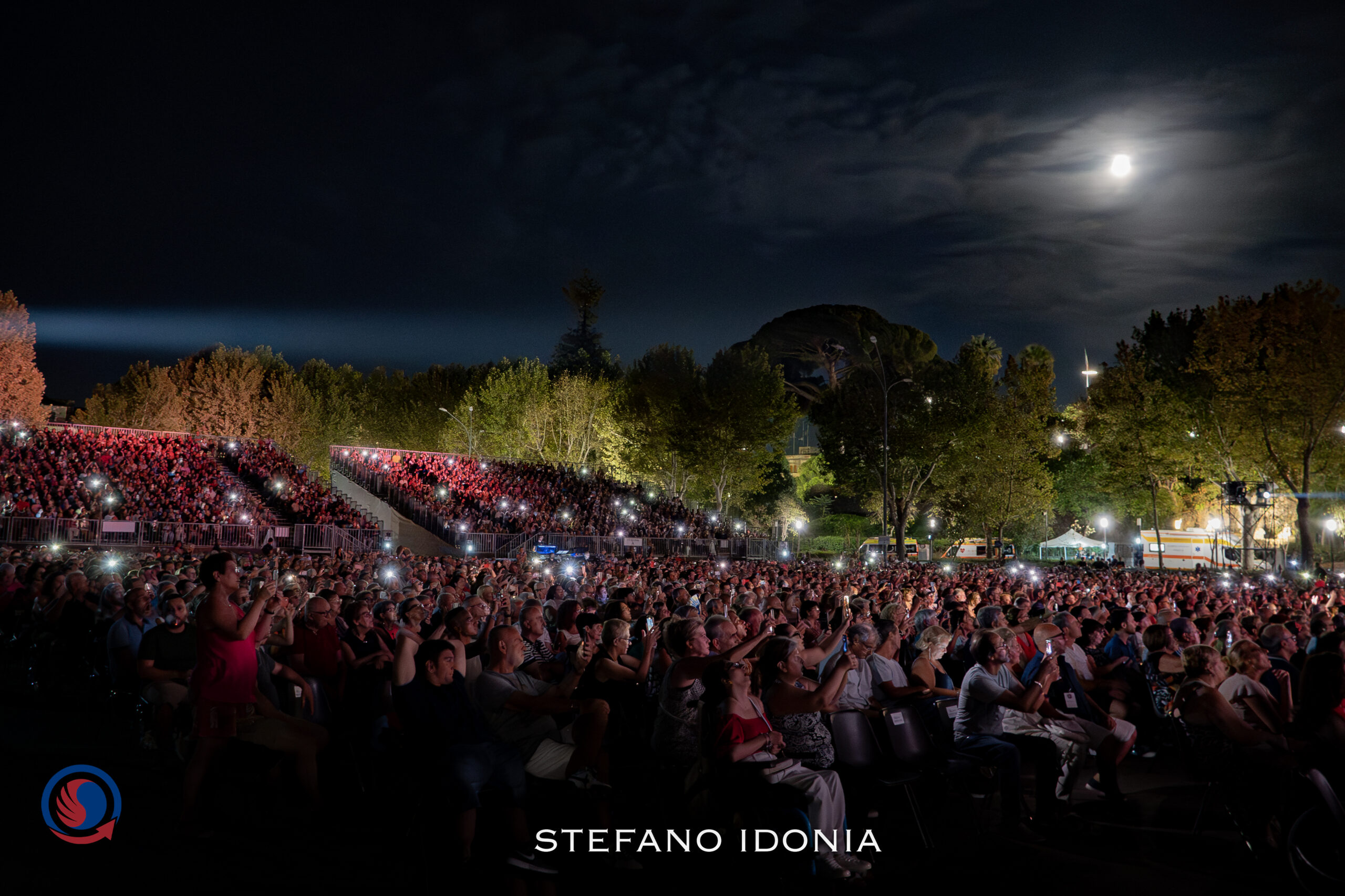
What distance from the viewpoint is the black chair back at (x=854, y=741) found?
560 cm

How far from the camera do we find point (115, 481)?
30.7m

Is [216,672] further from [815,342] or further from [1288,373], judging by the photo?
[815,342]

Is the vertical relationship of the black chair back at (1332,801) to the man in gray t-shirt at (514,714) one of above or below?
below

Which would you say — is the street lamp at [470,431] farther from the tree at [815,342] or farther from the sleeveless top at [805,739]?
the sleeveless top at [805,739]

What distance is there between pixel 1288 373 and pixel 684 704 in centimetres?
3253

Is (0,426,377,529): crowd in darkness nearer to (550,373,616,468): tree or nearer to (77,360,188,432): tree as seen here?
(550,373,616,468): tree

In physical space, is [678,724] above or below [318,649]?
below

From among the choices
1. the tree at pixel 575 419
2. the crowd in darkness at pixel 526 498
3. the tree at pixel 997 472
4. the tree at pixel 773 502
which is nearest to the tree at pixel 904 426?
the tree at pixel 997 472

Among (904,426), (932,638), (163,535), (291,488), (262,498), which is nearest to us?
(932,638)

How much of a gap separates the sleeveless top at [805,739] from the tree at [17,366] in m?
54.4

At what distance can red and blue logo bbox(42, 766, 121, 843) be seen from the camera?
217 inches

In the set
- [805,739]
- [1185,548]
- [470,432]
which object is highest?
[470,432]

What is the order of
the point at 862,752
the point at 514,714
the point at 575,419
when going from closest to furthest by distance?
the point at 514,714 → the point at 862,752 → the point at 575,419

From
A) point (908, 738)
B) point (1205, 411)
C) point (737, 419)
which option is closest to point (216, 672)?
point (908, 738)
